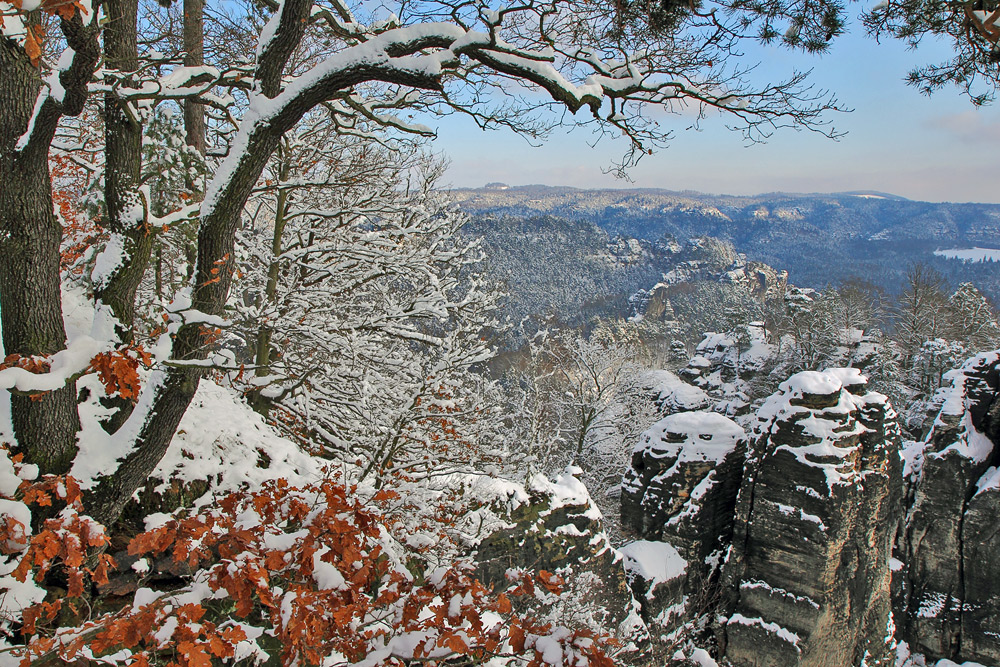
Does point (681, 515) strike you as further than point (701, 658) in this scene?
Yes

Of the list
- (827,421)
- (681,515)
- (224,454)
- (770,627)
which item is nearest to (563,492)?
(681,515)

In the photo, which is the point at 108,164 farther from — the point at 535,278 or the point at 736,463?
the point at 535,278

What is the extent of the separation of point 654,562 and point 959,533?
9.54 m

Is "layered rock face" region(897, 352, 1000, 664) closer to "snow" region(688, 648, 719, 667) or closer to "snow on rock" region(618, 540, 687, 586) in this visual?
"snow" region(688, 648, 719, 667)

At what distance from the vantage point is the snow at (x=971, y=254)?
150750mm

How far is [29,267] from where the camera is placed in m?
3.04

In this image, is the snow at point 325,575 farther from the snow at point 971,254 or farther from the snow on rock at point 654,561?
the snow at point 971,254

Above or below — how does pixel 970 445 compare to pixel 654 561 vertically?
above

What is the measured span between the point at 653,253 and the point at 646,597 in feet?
507

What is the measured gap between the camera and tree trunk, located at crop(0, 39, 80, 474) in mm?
2898

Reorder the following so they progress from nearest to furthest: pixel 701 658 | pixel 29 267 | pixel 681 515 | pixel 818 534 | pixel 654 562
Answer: pixel 29 267 → pixel 818 534 → pixel 701 658 → pixel 654 562 → pixel 681 515

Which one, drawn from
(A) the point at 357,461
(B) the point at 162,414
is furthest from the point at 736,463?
(B) the point at 162,414

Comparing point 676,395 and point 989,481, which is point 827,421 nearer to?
point 989,481

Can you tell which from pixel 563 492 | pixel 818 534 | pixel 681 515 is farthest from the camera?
pixel 681 515
